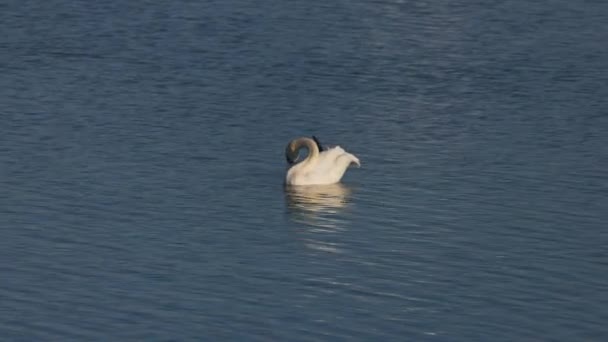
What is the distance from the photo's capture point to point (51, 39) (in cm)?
4788

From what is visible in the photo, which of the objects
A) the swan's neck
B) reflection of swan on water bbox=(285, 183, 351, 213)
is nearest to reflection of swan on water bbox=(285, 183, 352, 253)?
reflection of swan on water bbox=(285, 183, 351, 213)

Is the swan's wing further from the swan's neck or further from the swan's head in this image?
the swan's head

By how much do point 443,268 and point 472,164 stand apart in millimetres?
7387

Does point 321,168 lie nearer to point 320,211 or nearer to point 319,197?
point 319,197

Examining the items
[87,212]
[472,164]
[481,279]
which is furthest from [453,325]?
[472,164]

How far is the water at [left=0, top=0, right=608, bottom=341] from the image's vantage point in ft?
84.2

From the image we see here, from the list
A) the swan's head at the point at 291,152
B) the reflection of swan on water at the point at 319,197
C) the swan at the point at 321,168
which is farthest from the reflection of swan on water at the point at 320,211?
the swan's head at the point at 291,152

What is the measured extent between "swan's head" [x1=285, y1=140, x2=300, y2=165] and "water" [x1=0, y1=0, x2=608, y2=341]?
50cm

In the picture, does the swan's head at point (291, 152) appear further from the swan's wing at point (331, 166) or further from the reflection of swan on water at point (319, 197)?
the reflection of swan on water at point (319, 197)

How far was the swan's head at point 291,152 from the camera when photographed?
34250mm

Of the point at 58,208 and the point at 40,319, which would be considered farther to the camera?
the point at 58,208

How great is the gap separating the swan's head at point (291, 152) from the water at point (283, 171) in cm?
50

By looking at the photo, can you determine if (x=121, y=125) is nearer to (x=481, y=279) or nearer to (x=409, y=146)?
(x=409, y=146)

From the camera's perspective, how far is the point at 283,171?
34688 mm
